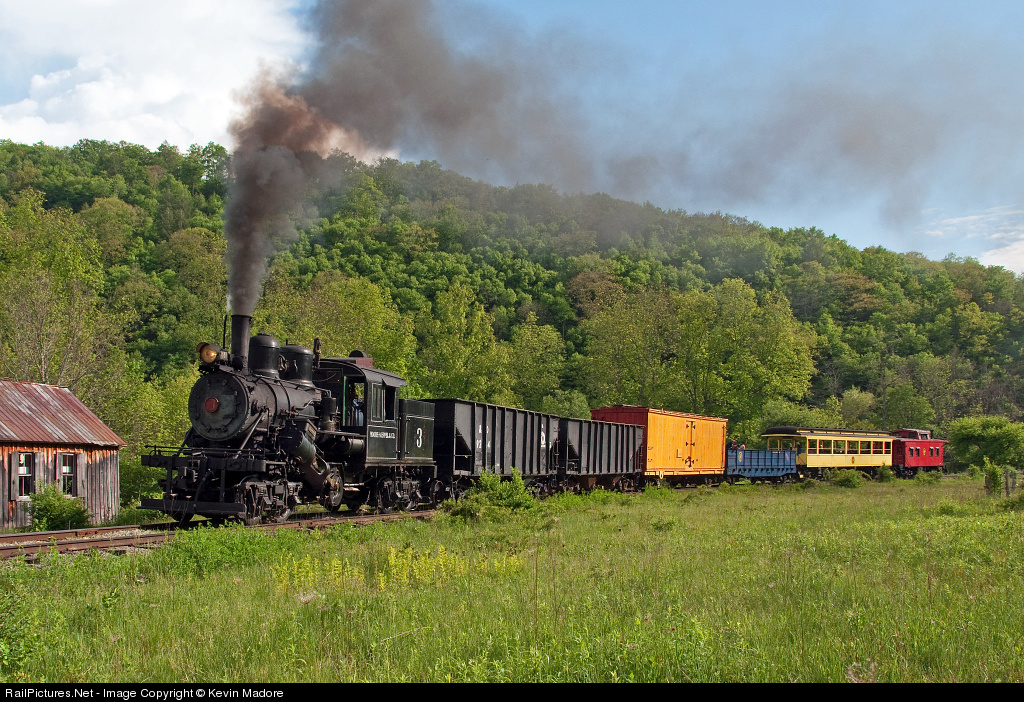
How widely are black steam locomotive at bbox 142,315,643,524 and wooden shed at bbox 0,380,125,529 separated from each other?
372cm

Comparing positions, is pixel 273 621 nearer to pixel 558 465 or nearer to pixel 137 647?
pixel 137 647

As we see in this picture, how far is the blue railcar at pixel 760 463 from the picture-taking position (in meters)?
38.4

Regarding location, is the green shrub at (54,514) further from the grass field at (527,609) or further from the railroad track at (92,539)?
the grass field at (527,609)

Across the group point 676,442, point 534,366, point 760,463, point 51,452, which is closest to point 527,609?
point 51,452

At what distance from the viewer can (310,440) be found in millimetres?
15633

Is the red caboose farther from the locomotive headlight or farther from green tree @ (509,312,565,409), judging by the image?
the locomotive headlight

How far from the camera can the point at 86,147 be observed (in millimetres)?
85625

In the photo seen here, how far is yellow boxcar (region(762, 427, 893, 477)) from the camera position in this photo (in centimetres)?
3966

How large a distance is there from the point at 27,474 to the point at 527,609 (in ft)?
50.8

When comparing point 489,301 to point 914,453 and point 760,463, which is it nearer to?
point 914,453

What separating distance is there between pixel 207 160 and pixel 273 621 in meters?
45.2

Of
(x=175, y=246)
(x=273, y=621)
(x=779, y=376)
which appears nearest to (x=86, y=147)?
(x=175, y=246)

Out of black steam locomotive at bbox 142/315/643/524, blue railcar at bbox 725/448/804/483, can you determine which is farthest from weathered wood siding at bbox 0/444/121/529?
blue railcar at bbox 725/448/804/483
